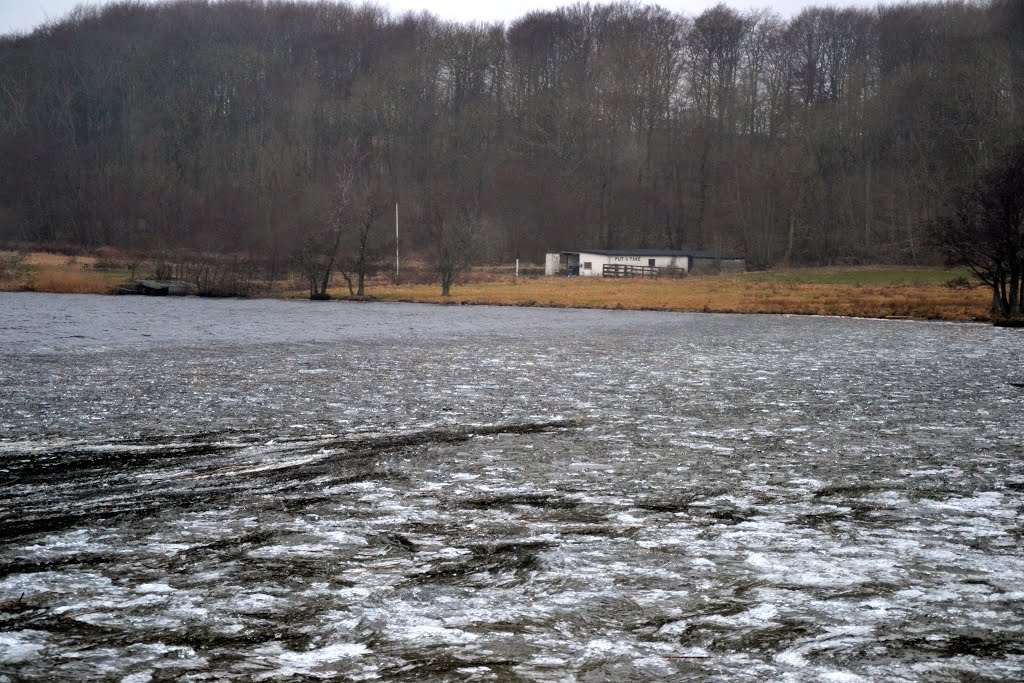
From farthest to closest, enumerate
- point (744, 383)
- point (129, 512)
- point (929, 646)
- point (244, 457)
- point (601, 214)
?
point (601, 214)
point (744, 383)
point (244, 457)
point (129, 512)
point (929, 646)

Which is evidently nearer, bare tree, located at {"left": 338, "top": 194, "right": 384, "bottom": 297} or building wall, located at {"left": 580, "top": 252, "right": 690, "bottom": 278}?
bare tree, located at {"left": 338, "top": 194, "right": 384, "bottom": 297}

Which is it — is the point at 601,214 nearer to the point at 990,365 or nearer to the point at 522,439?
the point at 990,365

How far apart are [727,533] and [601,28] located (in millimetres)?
89981

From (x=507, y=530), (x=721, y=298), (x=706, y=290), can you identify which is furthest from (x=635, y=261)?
(x=507, y=530)

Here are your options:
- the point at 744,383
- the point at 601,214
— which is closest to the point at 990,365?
the point at 744,383

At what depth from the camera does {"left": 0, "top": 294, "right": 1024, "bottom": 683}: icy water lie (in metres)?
3.39

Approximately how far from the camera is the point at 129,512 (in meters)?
5.34

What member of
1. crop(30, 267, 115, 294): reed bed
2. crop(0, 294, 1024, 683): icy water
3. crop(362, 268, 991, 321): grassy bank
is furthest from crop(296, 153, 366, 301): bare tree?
crop(0, 294, 1024, 683): icy water

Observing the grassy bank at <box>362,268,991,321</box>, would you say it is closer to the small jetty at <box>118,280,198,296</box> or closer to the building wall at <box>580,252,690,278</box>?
the small jetty at <box>118,280,198,296</box>

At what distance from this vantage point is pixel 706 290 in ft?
166

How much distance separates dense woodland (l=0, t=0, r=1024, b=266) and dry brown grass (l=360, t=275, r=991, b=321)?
19.7m

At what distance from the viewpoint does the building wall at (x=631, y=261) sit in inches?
2926

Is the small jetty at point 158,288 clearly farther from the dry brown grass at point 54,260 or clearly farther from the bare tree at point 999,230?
the bare tree at point 999,230

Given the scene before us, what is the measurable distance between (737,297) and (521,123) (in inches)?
1896
